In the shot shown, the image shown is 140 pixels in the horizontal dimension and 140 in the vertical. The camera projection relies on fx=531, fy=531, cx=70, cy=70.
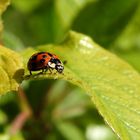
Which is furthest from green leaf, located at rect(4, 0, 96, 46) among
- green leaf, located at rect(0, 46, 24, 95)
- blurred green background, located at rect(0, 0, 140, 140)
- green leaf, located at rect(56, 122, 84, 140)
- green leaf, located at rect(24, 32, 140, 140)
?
green leaf, located at rect(0, 46, 24, 95)

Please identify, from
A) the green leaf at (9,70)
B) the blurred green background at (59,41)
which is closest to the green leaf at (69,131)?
the blurred green background at (59,41)

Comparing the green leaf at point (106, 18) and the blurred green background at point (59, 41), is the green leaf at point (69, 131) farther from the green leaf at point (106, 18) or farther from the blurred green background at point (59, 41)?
the green leaf at point (106, 18)

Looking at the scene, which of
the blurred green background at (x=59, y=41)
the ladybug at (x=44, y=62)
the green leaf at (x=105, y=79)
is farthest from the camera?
the blurred green background at (x=59, y=41)

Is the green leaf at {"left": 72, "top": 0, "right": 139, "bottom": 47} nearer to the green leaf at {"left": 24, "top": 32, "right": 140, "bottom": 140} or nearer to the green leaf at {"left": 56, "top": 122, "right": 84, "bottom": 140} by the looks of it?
the green leaf at {"left": 56, "top": 122, "right": 84, "bottom": 140}

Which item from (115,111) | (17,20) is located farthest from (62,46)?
(17,20)

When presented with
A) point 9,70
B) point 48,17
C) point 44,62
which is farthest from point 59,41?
point 9,70

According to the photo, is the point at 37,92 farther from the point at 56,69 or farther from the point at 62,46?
the point at 56,69
